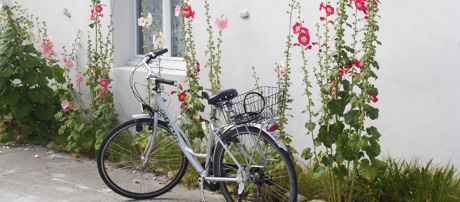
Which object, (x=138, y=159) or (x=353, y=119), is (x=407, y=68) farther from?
(x=138, y=159)

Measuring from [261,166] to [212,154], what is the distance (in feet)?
1.67

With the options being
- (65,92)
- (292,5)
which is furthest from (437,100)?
(65,92)

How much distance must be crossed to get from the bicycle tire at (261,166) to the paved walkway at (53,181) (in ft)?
1.73

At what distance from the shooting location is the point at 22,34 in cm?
599

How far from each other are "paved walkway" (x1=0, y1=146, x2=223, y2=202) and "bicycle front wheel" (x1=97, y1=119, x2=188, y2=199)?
0.41 ft

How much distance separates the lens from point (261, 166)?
3.67 meters

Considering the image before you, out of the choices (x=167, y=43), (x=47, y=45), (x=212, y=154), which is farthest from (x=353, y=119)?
(x=47, y=45)

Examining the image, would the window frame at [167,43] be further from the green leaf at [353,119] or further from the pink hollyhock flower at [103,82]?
the green leaf at [353,119]

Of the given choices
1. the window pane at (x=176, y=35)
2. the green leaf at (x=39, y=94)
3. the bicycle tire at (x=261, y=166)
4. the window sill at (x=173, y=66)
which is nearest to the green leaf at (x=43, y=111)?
the green leaf at (x=39, y=94)

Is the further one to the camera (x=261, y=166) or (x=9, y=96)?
(x=9, y=96)

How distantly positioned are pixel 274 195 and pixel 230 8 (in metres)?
1.95

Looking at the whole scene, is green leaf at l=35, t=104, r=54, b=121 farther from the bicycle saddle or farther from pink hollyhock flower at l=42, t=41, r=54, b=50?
the bicycle saddle

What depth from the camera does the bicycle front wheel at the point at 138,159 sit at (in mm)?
4316

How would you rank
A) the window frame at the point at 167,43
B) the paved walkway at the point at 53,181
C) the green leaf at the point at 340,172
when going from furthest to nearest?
the window frame at the point at 167,43
the paved walkway at the point at 53,181
the green leaf at the point at 340,172
